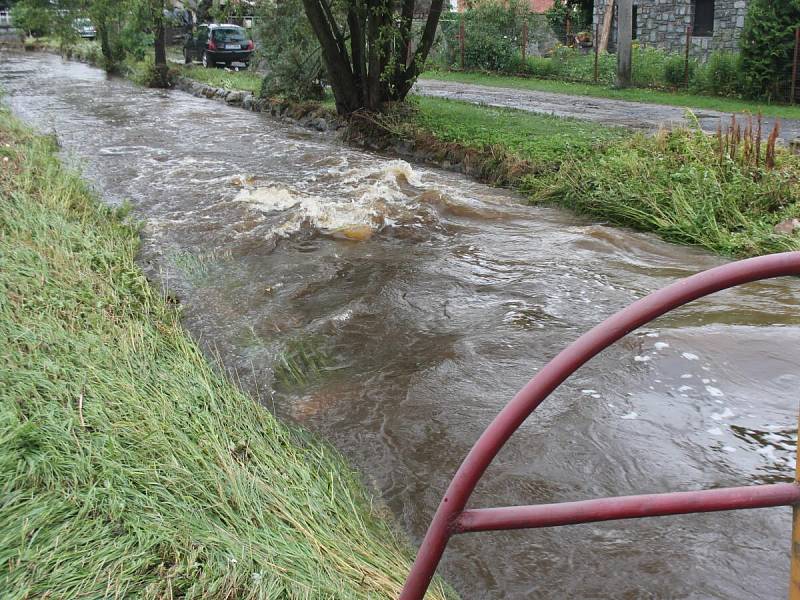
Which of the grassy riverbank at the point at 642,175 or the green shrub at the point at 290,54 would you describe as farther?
the green shrub at the point at 290,54

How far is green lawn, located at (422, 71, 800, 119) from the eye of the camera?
1661 cm

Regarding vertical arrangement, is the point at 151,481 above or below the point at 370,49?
below

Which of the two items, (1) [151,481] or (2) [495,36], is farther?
(2) [495,36]

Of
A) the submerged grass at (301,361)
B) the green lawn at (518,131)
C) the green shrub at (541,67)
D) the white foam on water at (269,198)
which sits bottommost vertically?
the submerged grass at (301,361)

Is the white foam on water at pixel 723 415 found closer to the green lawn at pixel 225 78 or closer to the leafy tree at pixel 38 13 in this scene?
the green lawn at pixel 225 78

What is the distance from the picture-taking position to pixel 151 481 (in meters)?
3.85

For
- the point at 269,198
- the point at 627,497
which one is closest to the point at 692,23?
the point at 269,198

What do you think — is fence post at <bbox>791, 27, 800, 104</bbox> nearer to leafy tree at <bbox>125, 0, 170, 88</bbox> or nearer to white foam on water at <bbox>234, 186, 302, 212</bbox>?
white foam on water at <bbox>234, 186, 302, 212</bbox>

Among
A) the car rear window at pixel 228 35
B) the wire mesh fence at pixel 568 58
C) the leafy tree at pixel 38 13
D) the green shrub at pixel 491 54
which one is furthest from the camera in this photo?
the car rear window at pixel 228 35

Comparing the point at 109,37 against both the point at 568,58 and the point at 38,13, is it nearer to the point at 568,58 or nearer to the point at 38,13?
the point at 38,13

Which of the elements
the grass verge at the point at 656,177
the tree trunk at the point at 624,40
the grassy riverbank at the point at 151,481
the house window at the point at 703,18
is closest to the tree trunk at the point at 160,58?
the tree trunk at the point at 624,40

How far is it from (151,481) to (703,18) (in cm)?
2645

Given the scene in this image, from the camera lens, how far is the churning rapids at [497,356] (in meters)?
4.14

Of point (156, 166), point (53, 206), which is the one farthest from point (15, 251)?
point (156, 166)
